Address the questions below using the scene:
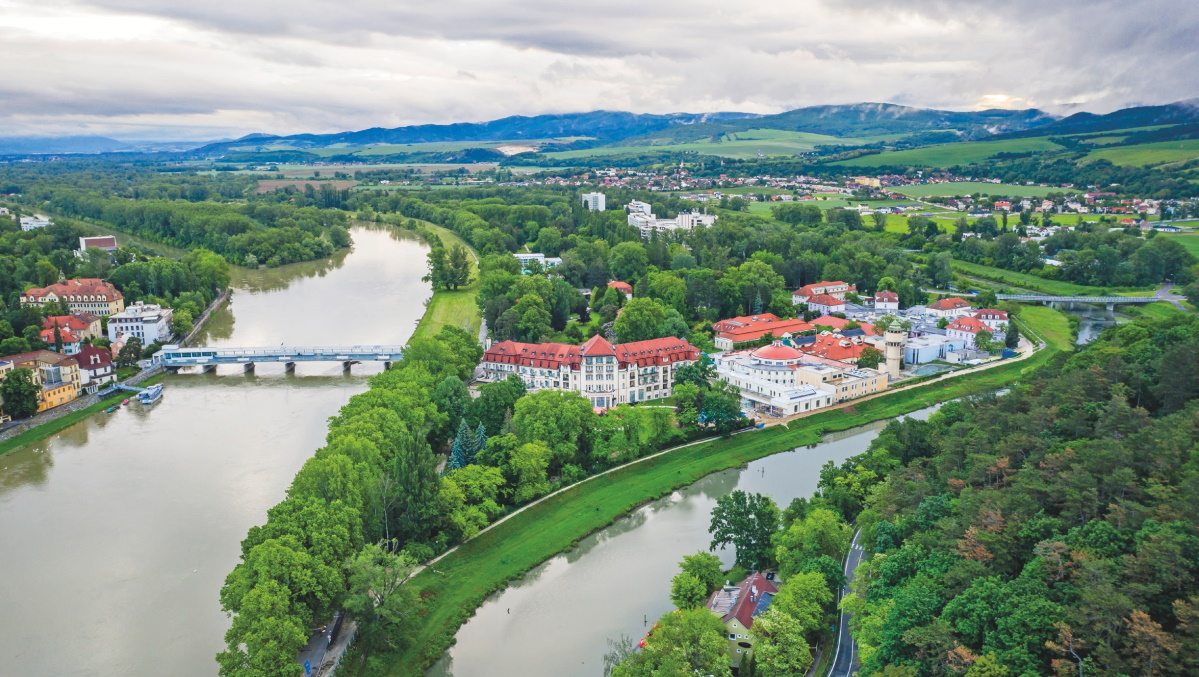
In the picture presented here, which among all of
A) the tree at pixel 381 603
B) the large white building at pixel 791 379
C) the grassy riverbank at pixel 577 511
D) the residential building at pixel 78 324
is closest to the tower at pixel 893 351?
the large white building at pixel 791 379

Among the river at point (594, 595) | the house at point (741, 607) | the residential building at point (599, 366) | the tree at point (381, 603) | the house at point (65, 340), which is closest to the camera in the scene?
the house at point (741, 607)

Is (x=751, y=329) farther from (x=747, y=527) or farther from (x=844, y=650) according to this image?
(x=844, y=650)

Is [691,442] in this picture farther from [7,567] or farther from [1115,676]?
[7,567]

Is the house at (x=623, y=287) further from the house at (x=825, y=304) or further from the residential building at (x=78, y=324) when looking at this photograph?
the residential building at (x=78, y=324)

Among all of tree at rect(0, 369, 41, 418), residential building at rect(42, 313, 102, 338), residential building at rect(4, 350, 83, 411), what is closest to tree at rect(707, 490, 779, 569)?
tree at rect(0, 369, 41, 418)

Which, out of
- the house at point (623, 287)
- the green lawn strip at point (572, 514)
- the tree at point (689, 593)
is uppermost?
the house at point (623, 287)

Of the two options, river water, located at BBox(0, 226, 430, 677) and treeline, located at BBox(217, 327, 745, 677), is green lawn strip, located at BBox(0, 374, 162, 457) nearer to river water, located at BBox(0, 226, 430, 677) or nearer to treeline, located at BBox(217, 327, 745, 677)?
river water, located at BBox(0, 226, 430, 677)

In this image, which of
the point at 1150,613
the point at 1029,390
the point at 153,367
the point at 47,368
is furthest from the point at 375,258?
the point at 1150,613

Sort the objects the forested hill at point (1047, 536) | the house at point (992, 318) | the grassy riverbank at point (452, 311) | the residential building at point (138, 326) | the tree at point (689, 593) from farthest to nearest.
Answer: the grassy riverbank at point (452, 311), the house at point (992, 318), the residential building at point (138, 326), the tree at point (689, 593), the forested hill at point (1047, 536)
